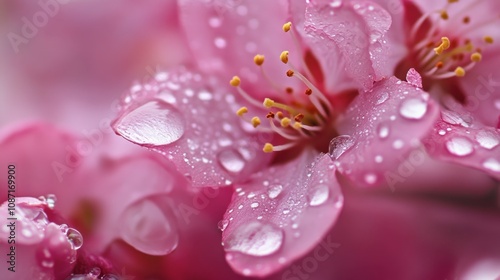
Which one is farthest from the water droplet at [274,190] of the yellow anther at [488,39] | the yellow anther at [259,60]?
the yellow anther at [488,39]

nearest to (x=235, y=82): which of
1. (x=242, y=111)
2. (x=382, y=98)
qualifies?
(x=242, y=111)

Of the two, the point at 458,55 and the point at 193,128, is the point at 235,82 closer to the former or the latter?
the point at 193,128

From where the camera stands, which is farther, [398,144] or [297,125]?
[297,125]

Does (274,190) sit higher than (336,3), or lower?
lower

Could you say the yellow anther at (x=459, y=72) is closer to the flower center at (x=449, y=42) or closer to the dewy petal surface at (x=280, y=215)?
the flower center at (x=449, y=42)

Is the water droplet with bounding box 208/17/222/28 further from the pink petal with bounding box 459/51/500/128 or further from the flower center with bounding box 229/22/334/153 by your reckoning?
the pink petal with bounding box 459/51/500/128

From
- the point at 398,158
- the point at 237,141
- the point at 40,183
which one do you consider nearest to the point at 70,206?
the point at 40,183
